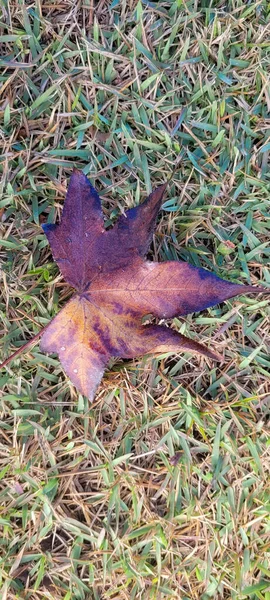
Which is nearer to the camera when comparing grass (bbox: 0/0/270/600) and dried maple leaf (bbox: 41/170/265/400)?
dried maple leaf (bbox: 41/170/265/400)

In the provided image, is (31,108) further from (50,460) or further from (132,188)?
(50,460)

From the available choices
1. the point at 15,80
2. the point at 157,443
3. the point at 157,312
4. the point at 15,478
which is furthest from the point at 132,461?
the point at 15,80

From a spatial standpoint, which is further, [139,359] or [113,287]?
[139,359]

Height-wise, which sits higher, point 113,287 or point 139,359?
point 113,287

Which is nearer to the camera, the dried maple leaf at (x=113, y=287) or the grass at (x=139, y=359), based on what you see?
the dried maple leaf at (x=113, y=287)

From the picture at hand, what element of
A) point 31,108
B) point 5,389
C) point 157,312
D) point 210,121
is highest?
point 31,108
